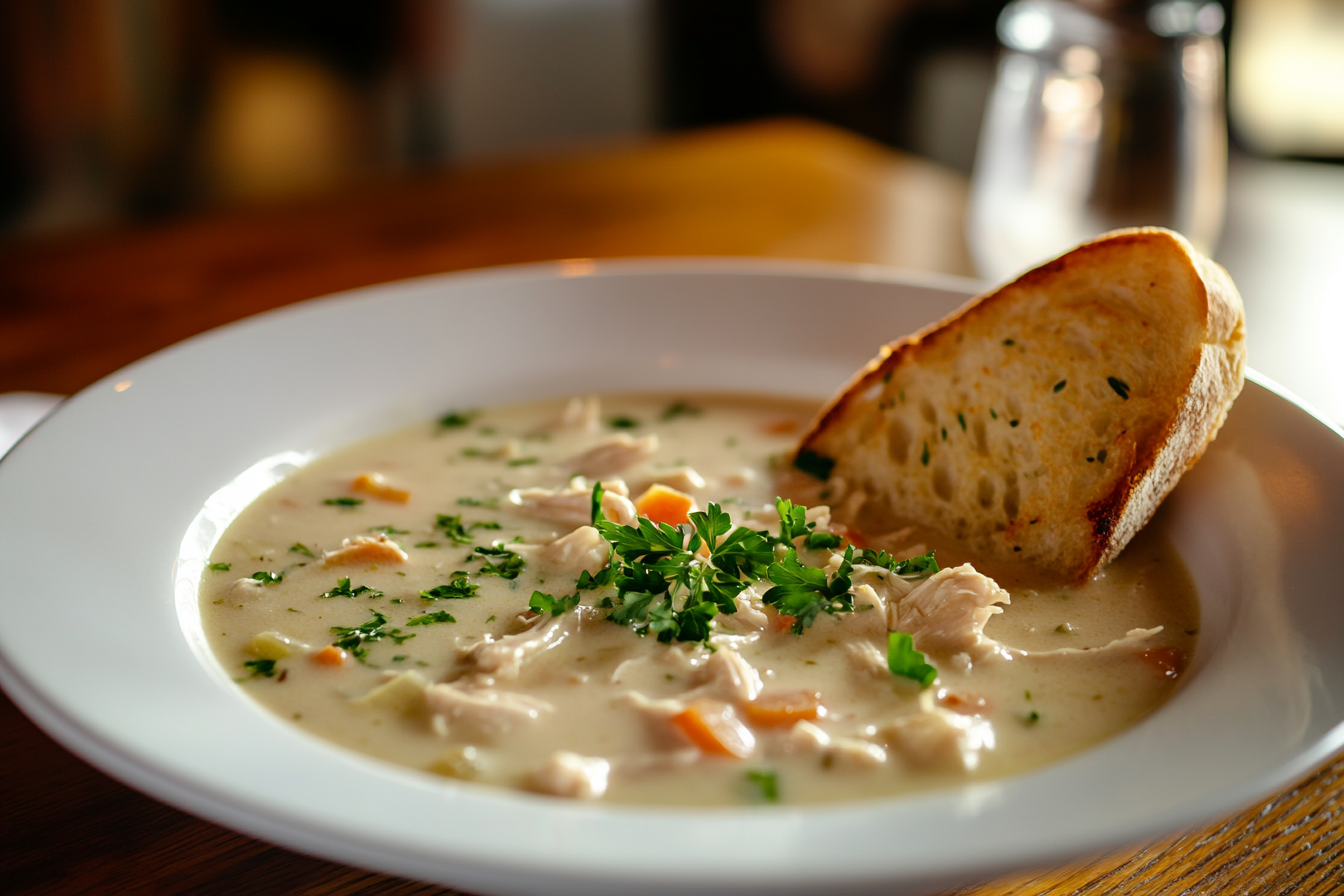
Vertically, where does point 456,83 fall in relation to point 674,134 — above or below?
above

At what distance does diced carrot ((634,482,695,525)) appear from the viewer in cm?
246

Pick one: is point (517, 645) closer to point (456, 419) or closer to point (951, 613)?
point (951, 613)

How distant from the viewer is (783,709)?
1.79m

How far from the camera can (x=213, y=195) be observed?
7582 millimetres

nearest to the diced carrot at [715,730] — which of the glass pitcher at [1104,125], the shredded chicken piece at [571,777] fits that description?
the shredded chicken piece at [571,777]

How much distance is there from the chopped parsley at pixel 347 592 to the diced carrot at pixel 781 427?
3.64 ft

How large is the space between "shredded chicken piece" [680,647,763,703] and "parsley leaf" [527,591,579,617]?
0.29 m

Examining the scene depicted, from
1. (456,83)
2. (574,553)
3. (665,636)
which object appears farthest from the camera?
(456,83)

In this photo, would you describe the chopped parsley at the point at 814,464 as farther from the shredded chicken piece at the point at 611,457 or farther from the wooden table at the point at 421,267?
the wooden table at the point at 421,267

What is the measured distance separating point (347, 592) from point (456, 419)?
839 millimetres

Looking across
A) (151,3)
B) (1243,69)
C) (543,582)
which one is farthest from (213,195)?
(1243,69)

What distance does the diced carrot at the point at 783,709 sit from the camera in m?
1.77

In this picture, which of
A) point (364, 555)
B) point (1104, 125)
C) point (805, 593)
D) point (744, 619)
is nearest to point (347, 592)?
point (364, 555)

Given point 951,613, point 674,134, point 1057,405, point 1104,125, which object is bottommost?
point 674,134
